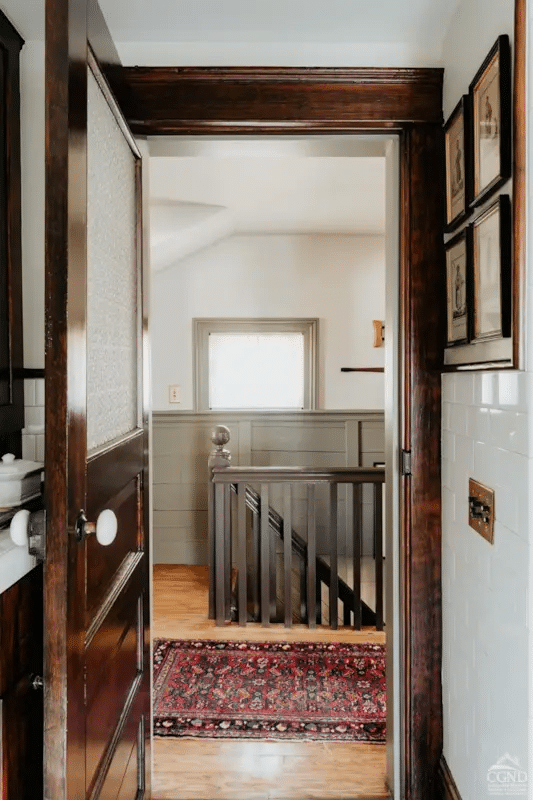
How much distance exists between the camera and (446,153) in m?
1.69

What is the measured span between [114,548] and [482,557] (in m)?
0.88

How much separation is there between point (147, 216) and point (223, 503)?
6.10 ft

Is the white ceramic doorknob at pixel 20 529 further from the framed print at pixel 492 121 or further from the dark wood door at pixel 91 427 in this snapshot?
the framed print at pixel 492 121

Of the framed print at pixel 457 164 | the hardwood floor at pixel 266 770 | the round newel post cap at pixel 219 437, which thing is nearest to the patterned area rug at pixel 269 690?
the hardwood floor at pixel 266 770

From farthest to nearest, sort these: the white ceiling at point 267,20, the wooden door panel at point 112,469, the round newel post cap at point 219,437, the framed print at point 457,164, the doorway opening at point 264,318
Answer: the doorway opening at point 264,318 → the round newel post cap at point 219,437 → the white ceiling at point 267,20 → the framed print at point 457,164 → the wooden door panel at point 112,469

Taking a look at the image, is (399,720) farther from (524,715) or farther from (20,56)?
(20,56)

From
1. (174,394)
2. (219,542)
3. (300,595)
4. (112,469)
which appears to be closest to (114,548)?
(112,469)

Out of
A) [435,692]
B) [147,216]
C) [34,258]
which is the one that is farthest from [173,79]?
[435,692]

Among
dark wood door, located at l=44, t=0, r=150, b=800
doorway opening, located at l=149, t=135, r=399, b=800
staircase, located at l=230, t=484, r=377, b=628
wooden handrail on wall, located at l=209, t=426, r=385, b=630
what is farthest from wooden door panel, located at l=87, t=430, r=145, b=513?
doorway opening, located at l=149, t=135, r=399, b=800

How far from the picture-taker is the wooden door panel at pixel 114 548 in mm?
1200

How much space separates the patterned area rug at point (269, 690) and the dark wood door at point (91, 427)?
66 centimetres

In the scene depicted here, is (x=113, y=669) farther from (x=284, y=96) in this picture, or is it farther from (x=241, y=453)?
(x=241, y=453)

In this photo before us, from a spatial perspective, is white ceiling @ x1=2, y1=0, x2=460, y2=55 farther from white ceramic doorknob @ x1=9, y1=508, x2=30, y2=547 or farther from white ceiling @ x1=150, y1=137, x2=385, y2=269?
white ceramic doorknob @ x1=9, y1=508, x2=30, y2=547

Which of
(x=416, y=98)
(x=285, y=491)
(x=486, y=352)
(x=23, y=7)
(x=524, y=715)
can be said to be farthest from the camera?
(x=285, y=491)
